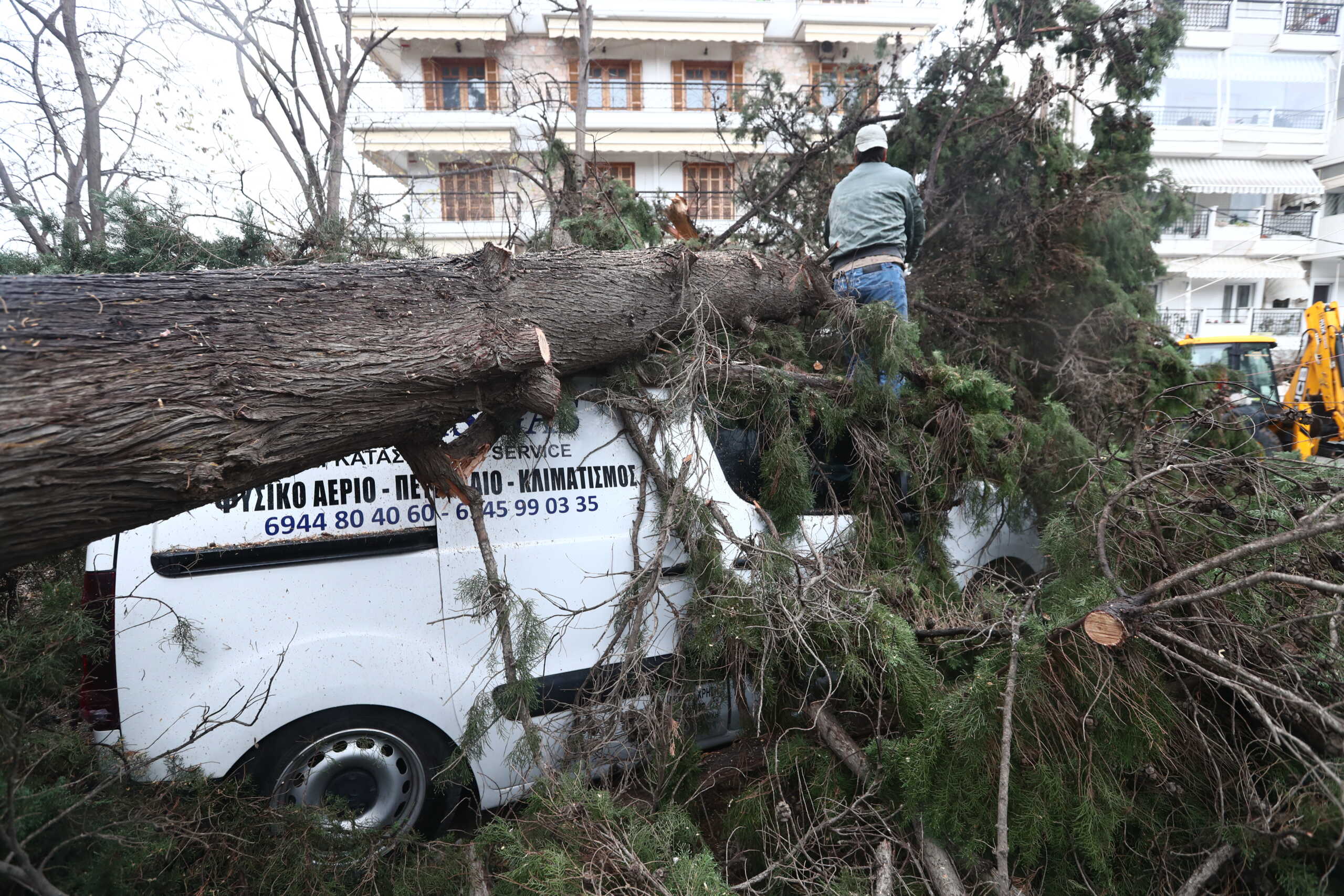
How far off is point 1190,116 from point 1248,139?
2115 millimetres

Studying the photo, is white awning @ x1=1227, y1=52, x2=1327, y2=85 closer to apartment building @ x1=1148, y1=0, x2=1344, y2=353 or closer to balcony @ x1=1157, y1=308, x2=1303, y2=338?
apartment building @ x1=1148, y1=0, x2=1344, y2=353

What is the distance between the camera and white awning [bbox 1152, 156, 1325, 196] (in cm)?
2366

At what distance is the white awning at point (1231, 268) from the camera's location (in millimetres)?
24553

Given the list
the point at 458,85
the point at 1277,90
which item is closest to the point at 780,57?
the point at 458,85

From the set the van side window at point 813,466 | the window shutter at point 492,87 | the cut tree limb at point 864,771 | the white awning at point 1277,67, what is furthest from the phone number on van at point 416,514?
the white awning at point 1277,67

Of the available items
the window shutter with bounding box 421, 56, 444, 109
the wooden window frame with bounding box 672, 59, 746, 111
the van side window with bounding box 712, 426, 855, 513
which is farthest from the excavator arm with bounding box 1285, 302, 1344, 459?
the window shutter with bounding box 421, 56, 444, 109

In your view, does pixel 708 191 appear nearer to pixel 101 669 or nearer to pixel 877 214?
pixel 877 214

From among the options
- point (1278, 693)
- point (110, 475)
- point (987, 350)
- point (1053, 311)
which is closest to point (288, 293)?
point (110, 475)

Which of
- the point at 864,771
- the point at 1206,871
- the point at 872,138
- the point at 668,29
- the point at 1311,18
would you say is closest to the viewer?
the point at 1206,871

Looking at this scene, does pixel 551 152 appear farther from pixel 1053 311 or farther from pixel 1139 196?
pixel 1139 196

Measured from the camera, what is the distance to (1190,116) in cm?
2408

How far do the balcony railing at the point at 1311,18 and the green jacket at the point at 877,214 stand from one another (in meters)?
30.4

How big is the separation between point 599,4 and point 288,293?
Answer: 923 inches

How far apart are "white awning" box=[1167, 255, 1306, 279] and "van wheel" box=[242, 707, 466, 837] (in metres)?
28.7
